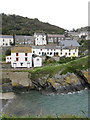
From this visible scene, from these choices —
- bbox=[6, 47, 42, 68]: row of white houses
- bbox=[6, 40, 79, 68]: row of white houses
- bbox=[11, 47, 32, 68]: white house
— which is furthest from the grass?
bbox=[6, 40, 79, 68]: row of white houses

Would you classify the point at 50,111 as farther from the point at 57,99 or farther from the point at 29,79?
the point at 29,79

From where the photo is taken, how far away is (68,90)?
3003 centimetres

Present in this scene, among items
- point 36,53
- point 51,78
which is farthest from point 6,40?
point 51,78

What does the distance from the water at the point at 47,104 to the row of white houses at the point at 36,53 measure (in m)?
8.90

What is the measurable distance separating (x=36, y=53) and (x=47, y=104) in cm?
2132

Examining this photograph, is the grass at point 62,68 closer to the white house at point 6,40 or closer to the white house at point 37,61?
the white house at point 37,61

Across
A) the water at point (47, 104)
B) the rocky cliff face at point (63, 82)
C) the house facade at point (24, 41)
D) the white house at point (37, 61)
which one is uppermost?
the house facade at point (24, 41)

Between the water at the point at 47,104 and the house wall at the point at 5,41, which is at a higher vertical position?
the house wall at the point at 5,41

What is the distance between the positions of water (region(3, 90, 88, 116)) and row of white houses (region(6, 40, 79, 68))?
8896 millimetres

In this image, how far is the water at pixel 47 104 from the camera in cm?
2129

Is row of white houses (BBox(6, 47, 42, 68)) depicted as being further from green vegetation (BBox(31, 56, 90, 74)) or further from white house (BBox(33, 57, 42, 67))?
green vegetation (BBox(31, 56, 90, 74))

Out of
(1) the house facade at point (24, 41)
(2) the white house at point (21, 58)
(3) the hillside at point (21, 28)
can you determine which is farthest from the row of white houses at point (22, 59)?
(3) the hillside at point (21, 28)

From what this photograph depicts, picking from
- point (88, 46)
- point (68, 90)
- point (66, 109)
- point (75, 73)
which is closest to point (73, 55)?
point (88, 46)

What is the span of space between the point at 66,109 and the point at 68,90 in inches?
314
